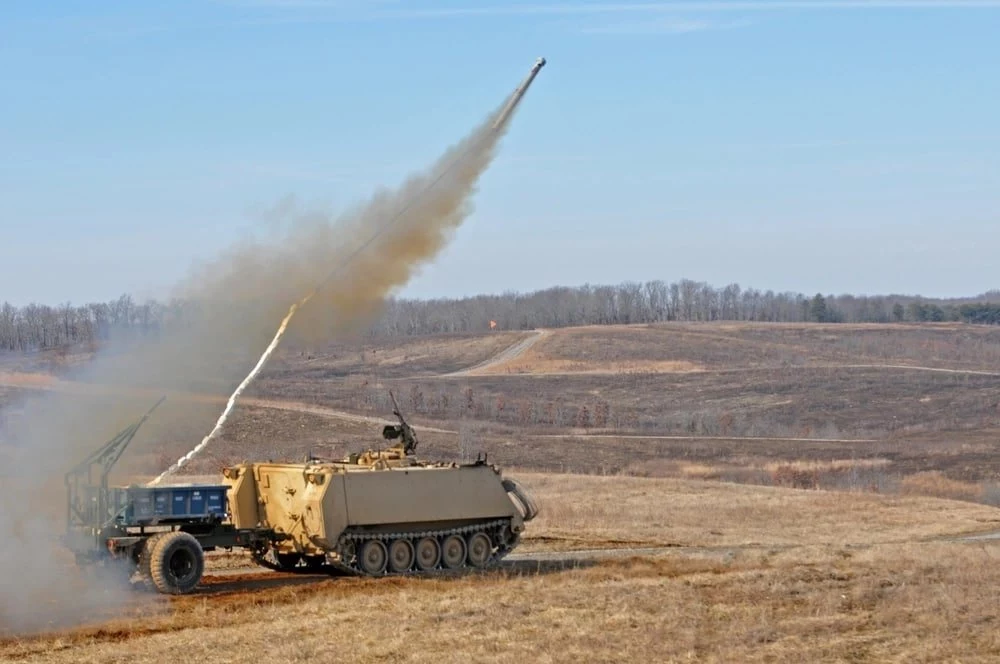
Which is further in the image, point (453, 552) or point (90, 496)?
point (453, 552)

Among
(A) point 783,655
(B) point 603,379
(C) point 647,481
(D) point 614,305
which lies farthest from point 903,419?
(D) point 614,305

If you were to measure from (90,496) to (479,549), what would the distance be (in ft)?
27.3

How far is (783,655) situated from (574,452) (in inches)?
2104

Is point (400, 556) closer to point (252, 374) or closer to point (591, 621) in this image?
point (252, 374)

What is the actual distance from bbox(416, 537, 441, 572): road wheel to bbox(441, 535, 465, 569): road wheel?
0.44 feet

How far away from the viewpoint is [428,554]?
29594 millimetres

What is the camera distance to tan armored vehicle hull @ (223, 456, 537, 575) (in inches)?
1112

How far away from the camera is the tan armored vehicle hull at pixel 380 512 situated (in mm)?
28250

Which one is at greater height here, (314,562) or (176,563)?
(176,563)

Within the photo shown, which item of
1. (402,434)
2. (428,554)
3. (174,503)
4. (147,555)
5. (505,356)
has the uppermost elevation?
(505,356)

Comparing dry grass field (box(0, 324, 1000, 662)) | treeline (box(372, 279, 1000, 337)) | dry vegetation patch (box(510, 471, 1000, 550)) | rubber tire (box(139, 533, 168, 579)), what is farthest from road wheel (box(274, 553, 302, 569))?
treeline (box(372, 279, 1000, 337))

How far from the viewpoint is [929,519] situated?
43.2m

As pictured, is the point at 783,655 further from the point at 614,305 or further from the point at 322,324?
the point at 614,305

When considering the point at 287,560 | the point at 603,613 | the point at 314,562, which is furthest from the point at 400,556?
the point at 603,613
